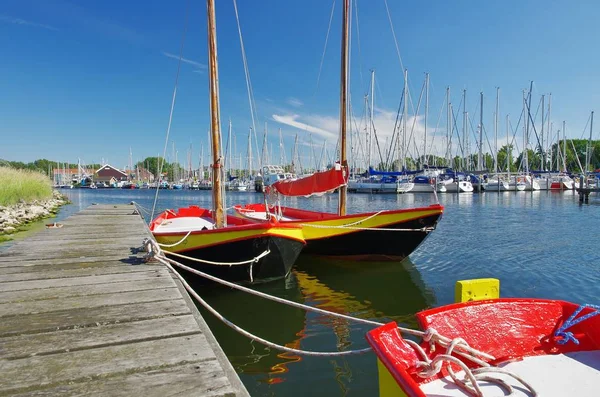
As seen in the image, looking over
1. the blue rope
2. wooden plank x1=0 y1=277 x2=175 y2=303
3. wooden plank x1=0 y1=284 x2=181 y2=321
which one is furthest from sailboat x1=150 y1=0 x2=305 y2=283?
the blue rope

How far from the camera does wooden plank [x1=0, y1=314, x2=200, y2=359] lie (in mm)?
2424

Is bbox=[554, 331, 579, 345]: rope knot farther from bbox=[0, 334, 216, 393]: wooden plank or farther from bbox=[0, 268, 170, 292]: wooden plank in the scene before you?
bbox=[0, 268, 170, 292]: wooden plank

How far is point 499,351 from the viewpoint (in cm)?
321

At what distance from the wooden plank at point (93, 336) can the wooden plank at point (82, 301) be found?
0.58 meters

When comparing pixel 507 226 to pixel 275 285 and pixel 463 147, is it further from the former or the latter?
pixel 463 147

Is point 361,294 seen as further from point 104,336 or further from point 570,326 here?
point 104,336

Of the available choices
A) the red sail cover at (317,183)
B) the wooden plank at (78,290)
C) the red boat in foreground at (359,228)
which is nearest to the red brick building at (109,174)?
the red sail cover at (317,183)

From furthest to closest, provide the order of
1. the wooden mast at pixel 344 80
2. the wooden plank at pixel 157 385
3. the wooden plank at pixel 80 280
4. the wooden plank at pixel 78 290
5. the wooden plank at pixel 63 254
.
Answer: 1. the wooden mast at pixel 344 80
2. the wooden plank at pixel 63 254
3. the wooden plank at pixel 80 280
4. the wooden plank at pixel 78 290
5. the wooden plank at pixel 157 385

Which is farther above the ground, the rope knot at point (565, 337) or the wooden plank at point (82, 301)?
the wooden plank at point (82, 301)

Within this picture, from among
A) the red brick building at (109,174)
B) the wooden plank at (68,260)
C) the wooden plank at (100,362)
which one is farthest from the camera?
the red brick building at (109,174)

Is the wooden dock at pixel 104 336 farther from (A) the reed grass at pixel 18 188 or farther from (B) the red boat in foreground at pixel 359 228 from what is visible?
(A) the reed grass at pixel 18 188

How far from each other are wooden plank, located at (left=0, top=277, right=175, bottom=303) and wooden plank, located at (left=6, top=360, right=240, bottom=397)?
6.19 ft

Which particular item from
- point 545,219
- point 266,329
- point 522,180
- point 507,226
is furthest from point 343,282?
point 522,180

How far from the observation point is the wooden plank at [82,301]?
3.22 meters
